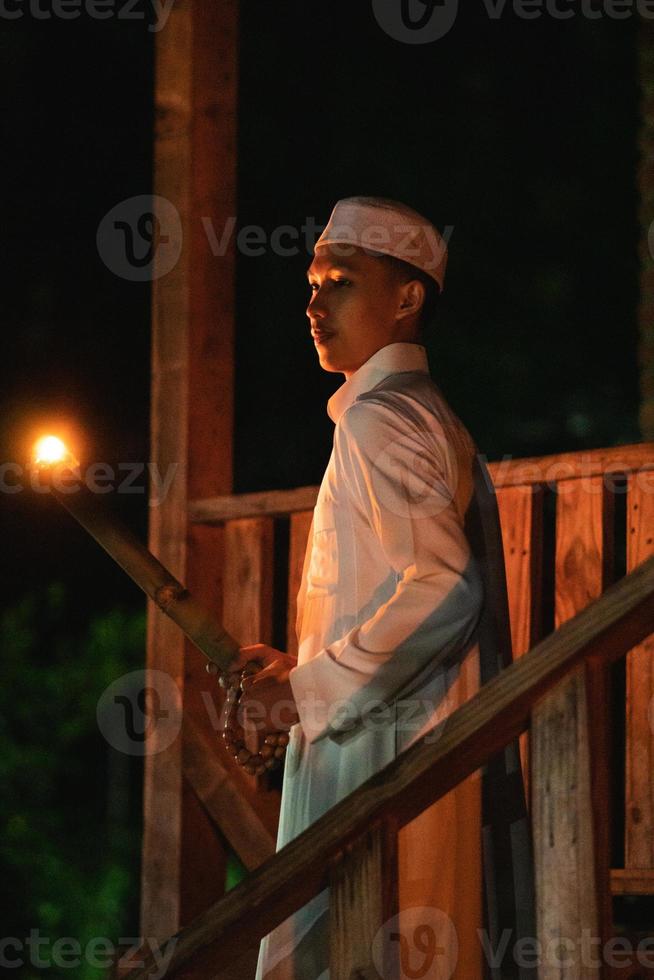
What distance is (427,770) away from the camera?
8.05ft

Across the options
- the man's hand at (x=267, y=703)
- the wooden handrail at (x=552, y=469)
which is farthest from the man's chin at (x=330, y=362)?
the man's hand at (x=267, y=703)

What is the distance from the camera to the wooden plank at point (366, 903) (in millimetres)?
2514

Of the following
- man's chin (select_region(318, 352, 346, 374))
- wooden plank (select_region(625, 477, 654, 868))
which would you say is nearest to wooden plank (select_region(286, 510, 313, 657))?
wooden plank (select_region(625, 477, 654, 868))

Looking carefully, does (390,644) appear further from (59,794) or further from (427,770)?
(59,794)

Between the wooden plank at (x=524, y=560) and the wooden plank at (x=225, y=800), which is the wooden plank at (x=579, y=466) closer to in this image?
the wooden plank at (x=524, y=560)

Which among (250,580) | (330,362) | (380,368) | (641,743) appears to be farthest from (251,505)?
(380,368)

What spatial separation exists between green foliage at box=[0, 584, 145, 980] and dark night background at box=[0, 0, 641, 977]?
1cm

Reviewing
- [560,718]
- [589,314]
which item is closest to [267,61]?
[589,314]

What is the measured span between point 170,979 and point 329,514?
1080 mm

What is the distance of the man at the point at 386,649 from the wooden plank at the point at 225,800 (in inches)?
76.0

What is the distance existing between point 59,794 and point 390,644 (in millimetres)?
5756

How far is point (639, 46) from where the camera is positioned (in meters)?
5.89

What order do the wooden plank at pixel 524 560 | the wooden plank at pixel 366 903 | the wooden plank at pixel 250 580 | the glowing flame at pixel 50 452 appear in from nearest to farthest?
the wooden plank at pixel 366 903
the glowing flame at pixel 50 452
the wooden plank at pixel 524 560
the wooden plank at pixel 250 580

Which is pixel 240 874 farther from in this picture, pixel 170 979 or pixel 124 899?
pixel 170 979
